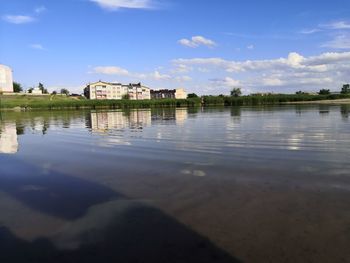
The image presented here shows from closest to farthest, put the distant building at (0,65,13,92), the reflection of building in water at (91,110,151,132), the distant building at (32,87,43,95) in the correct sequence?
1. the reflection of building in water at (91,110,151,132)
2. the distant building at (0,65,13,92)
3. the distant building at (32,87,43,95)

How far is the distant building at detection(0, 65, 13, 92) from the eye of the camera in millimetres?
161625

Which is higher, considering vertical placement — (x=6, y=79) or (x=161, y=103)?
(x=6, y=79)

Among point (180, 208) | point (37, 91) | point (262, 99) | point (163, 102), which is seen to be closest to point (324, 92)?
point (262, 99)

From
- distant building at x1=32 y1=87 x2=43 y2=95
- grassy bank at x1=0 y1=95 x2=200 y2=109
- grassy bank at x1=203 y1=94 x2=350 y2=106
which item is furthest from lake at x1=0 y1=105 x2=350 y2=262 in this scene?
distant building at x1=32 y1=87 x2=43 y2=95

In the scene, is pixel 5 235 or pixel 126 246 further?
pixel 5 235

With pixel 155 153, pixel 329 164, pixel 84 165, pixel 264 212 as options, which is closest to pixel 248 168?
→ pixel 329 164

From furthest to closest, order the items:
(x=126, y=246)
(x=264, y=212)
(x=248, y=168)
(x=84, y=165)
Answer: (x=84, y=165) < (x=248, y=168) < (x=264, y=212) < (x=126, y=246)

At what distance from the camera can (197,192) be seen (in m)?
8.40

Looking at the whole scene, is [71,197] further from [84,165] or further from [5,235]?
[84,165]

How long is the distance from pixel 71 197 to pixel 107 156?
6.00m

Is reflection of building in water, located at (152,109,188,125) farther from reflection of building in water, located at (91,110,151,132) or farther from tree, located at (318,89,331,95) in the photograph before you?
tree, located at (318,89,331,95)

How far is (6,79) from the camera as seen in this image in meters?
164

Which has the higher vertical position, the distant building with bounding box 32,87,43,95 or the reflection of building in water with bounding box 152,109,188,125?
the distant building with bounding box 32,87,43,95

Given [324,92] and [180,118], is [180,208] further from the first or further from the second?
[324,92]
